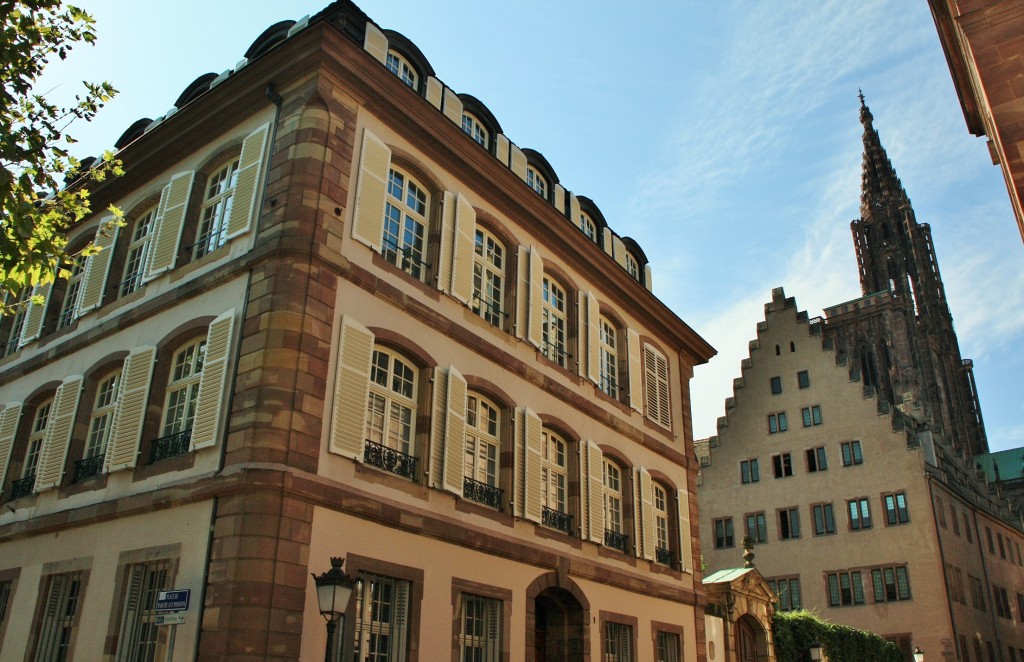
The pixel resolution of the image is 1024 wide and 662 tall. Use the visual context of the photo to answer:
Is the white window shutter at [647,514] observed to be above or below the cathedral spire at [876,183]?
below

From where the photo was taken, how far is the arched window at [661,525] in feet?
70.4

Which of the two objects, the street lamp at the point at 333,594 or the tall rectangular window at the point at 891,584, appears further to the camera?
the tall rectangular window at the point at 891,584

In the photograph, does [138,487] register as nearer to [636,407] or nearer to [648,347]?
[636,407]

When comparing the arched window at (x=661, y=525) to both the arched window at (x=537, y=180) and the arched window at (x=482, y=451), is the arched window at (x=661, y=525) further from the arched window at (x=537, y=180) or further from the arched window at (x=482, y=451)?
the arched window at (x=537, y=180)

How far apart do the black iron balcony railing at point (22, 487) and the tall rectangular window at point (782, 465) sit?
3264cm

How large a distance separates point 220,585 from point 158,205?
8.59 meters

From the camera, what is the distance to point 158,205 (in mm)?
17125

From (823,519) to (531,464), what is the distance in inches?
1037

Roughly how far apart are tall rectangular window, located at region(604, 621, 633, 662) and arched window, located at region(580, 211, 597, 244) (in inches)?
364

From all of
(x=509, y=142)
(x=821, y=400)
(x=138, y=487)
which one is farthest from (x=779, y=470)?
(x=138, y=487)

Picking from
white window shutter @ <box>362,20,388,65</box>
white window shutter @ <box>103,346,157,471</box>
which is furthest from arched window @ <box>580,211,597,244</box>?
white window shutter @ <box>103,346,157,471</box>

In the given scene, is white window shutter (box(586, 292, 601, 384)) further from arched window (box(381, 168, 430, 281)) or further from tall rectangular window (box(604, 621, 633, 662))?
arched window (box(381, 168, 430, 281))

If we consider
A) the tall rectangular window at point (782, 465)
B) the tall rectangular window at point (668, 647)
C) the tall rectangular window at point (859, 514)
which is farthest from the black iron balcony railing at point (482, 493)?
the tall rectangular window at point (782, 465)

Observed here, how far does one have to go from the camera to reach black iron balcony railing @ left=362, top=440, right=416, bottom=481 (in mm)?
13711
